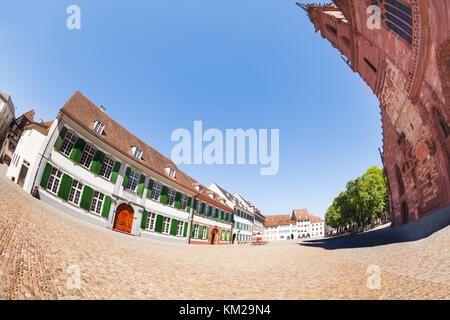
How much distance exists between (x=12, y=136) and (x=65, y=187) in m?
43.5

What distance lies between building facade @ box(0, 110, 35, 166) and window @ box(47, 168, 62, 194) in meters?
35.5

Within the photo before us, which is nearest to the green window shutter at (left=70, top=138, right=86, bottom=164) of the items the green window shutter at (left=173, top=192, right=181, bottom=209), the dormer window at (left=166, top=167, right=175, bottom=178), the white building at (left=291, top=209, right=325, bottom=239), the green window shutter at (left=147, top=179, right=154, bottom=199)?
the green window shutter at (left=147, top=179, right=154, bottom=199)

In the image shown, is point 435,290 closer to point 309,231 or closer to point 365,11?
point 365,11

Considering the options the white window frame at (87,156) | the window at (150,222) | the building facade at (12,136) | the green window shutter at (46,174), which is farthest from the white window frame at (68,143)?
the building facade at (12,136)

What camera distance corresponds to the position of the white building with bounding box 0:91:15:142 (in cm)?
3369

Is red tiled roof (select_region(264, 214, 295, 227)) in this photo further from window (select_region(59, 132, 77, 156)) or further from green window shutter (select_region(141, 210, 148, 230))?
window (select_region(59, 132, 77, 156))

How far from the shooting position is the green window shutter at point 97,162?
542 inches

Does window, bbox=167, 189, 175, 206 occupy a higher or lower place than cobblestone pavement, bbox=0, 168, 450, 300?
higher

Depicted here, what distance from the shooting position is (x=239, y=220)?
113 ft

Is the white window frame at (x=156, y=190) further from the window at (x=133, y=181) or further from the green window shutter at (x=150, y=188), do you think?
the window at (x=133, y=181)

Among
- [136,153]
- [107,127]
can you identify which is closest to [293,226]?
[136,153]

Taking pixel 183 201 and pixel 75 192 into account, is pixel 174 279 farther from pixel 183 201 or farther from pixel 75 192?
pixel 183 201

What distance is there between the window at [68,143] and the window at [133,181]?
4.63 metres
